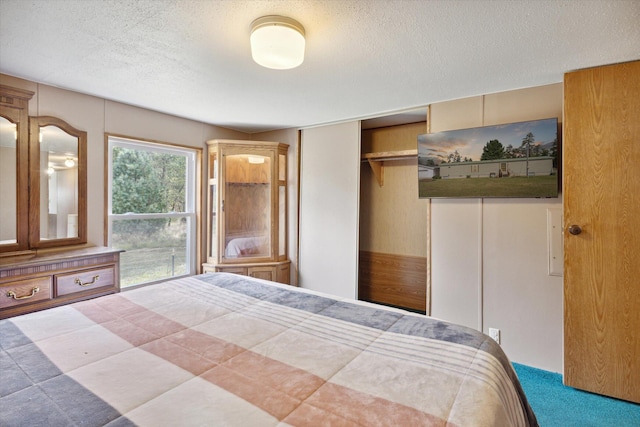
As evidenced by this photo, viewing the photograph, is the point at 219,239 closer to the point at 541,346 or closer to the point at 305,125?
the point at 305,125

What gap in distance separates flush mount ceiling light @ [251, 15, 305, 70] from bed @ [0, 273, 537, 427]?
131cm

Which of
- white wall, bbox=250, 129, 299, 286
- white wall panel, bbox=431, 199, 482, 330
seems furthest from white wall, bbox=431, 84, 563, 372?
white wall, bbox=250, 129, 299, 286

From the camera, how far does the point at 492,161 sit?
8.37 ft

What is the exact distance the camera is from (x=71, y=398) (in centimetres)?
87

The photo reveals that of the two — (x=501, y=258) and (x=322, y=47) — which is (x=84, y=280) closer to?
(x=322, y=47)

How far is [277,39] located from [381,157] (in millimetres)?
2196

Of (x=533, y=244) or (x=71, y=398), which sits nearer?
(x=71, y=398)

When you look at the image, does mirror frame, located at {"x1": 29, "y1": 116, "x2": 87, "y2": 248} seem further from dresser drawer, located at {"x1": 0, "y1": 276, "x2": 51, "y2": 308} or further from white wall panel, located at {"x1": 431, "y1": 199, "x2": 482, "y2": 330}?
white wall panel, located at {"x1": 431, "y1": 199, "x2": 482, "y2": 330}

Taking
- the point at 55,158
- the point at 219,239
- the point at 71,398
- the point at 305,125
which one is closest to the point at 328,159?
the point at 305,125

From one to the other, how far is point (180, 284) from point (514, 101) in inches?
114

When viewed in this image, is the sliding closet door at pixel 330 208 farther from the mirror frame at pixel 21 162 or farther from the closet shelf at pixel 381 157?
the mirror frame at pixel 21 162

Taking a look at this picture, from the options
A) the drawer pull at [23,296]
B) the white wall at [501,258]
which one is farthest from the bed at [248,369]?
the white wall at [501,258]

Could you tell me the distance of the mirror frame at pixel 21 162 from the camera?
2238 mm

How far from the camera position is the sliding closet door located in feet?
11.4
